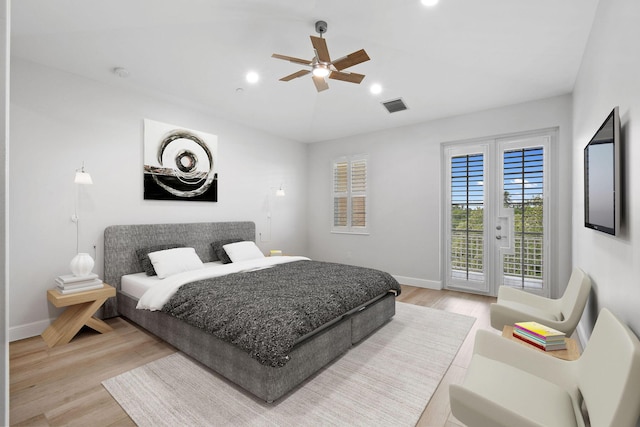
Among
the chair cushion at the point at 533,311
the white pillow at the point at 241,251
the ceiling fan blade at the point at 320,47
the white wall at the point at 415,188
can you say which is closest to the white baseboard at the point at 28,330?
the white pillow at the point at 241,251

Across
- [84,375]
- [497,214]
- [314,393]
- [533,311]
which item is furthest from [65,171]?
[497,214]

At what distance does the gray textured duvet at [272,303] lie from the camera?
76.0 inches

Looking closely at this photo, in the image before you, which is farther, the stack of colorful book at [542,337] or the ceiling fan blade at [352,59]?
the ceiling fan blade at [352,59]

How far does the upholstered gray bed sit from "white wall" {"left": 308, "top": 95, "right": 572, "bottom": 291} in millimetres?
1830

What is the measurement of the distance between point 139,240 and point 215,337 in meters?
2.06

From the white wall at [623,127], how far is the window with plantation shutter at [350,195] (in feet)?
11.0

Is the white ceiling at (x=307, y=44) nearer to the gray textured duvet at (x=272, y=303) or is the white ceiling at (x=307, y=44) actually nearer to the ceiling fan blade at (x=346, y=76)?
the ceiling fan blade at (x=346, y=76)

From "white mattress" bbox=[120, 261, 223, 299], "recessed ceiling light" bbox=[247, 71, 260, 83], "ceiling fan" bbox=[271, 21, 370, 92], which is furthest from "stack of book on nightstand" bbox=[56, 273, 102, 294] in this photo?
"ceiling fan" bbox=[271, 21, 370, 92]

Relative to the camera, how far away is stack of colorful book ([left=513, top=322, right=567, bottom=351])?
1960mm

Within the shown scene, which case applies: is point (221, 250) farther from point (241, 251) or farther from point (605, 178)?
point (605, 178)

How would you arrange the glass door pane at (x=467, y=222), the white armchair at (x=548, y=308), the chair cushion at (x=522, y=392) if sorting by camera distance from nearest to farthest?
the chair cushion at (x=522, y=392) → the white armchair at (x=548, y=308) → the glass door pane at (x=467, y=222)

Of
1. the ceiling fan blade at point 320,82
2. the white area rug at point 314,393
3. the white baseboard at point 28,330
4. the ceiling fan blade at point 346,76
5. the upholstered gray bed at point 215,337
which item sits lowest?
the white area rug at point 314,393

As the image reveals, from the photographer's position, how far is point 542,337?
1974mm

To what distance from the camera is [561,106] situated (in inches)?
151
